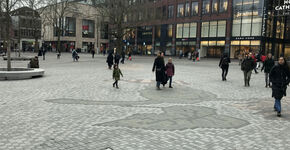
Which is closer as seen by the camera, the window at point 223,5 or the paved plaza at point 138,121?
the paved plaza at point 138,121

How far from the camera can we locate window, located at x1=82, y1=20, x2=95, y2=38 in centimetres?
7700

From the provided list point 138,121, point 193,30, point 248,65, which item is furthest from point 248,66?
point 193,30

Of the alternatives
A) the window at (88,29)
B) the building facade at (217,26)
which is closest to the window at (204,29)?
the building facade at (217,26)

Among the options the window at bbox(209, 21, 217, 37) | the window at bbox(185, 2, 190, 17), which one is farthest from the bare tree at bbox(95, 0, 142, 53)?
the window at bbox(185, 2, 190, 17)

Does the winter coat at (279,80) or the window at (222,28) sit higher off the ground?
the window at (222,28)

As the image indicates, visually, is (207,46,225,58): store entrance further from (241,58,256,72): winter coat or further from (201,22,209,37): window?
(241,58,256,72): winter coat

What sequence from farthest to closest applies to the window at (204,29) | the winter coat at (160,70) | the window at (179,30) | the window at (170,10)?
the window at (170,10), the window at (179,30), the window at (204,29), the winter coat at (160,70)

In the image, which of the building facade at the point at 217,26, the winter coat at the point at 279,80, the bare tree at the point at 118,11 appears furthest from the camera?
the building facade at the point at 217,26

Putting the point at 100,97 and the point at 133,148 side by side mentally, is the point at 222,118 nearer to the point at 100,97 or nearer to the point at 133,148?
the point at 133,148

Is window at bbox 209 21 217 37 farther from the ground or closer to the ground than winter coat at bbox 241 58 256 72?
farther from the ground

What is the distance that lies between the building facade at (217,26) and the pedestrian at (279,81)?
28.9 metres

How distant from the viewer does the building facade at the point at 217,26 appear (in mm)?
41969

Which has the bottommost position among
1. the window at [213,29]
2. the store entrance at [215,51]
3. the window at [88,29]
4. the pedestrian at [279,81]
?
the pedestrian at [279,81]

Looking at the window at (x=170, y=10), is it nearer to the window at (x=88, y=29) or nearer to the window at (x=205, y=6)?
the window at (x=205, y=6)
